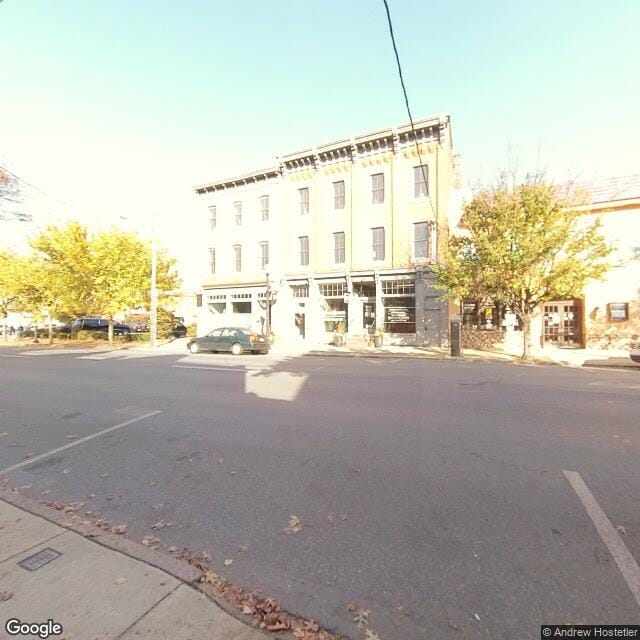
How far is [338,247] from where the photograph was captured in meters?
26.1

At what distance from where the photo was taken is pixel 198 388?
938 centimetres

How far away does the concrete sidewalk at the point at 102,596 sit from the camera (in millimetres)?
2139

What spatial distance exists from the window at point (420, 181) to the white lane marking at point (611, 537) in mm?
21486

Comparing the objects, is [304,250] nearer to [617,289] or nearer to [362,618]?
[617,289]

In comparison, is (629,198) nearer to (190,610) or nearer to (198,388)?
(198,388)

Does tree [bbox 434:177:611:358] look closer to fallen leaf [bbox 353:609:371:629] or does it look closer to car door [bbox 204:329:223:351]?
car door [bbox 204:329:223:351]

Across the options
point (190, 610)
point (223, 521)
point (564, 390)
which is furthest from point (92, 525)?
point (564, 390)

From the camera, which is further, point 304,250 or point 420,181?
point 304,250

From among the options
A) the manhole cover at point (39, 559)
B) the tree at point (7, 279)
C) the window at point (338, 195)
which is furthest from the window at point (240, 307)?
the manhole cover at point (39, 559)

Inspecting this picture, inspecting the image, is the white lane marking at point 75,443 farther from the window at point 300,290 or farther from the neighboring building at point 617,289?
the neighboring building at point 617,289

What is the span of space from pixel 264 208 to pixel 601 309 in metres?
22.6

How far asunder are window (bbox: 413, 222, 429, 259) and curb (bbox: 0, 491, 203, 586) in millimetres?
21917

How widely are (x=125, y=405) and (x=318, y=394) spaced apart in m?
4.01

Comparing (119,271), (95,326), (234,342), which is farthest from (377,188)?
(95,326)
